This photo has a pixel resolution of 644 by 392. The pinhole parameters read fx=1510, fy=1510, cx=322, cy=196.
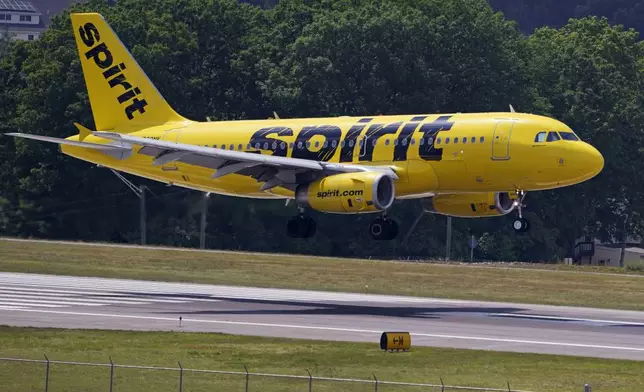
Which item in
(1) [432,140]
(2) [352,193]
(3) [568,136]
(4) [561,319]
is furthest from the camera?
(1) [432,140]

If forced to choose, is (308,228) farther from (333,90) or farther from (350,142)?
(333,90)

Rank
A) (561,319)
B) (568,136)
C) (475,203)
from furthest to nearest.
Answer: (475,203)
(568,136)
(561,319)

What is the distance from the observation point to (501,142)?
214 feet

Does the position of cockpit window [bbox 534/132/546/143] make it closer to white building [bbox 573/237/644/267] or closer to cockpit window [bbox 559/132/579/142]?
cockpit window [bbox 559/132/579/142]

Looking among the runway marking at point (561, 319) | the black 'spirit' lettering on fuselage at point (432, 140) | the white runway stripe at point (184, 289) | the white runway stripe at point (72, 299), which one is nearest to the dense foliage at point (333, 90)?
the white runway stripe at point (184, 289)

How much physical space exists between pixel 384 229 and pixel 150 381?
29150mm

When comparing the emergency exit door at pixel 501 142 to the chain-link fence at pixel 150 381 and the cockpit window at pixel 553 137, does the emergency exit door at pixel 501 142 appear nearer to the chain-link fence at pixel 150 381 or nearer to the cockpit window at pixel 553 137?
the cockpit window at pixel 553 137

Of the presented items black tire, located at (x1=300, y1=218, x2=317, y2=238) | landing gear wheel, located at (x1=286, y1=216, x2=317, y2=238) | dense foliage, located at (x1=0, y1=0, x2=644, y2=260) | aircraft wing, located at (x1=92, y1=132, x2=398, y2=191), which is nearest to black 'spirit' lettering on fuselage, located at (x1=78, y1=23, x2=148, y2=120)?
aircraft wing, located at (x1=92, y1=132, x2=398, y2=191)

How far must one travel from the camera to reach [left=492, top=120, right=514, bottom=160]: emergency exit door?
213 ft

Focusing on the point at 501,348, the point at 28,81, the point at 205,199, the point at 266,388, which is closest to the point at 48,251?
the point at 205,199

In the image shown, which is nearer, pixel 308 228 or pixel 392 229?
pixel 392 229

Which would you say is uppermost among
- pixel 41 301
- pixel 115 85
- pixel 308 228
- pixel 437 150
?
pixel 115 85

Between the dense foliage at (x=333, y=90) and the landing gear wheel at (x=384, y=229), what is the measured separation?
121 ft

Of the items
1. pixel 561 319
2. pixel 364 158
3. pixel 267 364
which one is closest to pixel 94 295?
pixel 364 158
